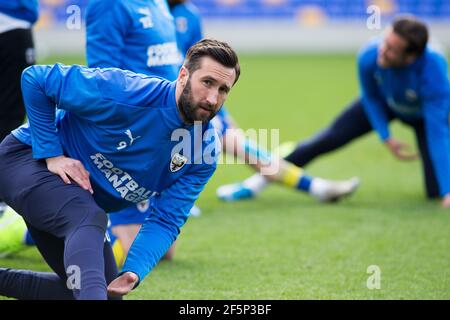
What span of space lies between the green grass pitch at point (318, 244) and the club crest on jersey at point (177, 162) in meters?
1.02

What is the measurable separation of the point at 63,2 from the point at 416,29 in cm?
1386

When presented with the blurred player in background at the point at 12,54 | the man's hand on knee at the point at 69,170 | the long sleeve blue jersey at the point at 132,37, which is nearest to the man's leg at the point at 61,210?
the man's hand on knee at the point at 69,170

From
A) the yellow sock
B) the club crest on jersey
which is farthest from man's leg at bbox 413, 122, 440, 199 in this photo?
the club crest on jersey

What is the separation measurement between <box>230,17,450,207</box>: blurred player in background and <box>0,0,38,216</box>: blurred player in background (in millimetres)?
2220

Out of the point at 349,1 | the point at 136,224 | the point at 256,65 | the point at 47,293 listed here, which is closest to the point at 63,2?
the point at 256,65

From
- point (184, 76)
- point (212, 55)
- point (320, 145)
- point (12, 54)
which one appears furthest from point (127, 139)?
point (320, 145)

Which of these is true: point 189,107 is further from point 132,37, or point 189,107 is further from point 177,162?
point 132,37

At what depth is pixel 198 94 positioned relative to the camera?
11.1 feet

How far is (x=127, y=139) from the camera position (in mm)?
3537

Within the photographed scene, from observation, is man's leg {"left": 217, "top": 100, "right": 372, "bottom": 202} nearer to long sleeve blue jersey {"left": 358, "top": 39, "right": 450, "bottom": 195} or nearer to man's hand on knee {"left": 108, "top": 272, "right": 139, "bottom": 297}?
long sleeve blue jersey {"left": 358, "top": 39, "right": 450, "bottom": 195}

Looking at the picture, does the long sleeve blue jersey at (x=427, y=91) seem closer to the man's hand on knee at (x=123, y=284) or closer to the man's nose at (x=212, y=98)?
the man's nose at (x=212, y=98)

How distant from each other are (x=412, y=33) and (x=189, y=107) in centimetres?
327

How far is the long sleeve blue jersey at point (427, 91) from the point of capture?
6.43 metres
